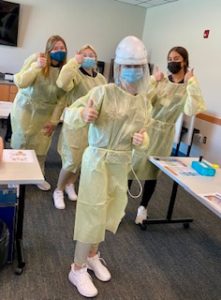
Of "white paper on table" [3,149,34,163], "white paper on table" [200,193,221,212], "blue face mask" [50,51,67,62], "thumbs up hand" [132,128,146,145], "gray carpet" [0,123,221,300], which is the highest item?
"blue face mask" [50,51,67,62]

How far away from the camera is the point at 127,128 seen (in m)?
1.58

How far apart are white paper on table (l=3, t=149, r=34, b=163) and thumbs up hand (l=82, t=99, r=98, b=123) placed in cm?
53

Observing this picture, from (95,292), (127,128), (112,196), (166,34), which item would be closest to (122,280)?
(95,292)

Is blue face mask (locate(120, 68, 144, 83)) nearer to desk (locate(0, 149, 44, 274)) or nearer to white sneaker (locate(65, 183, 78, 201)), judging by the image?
desk (locate(0, 149, 44, 274))

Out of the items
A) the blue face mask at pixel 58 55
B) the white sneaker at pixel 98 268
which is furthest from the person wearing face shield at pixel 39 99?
the white sneaker at pixel 98 268

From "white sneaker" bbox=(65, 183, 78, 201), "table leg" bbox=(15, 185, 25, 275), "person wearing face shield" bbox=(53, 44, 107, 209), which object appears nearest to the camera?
"table leg" bbox=(15, 185, 25, 275)

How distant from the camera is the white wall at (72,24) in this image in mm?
5555

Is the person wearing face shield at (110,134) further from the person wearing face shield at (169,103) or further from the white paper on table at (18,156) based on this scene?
the person wearing face shield at (169,103)

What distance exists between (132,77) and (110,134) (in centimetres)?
30

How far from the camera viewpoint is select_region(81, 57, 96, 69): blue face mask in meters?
2.51

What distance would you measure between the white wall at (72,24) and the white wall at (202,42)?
895 millimetres

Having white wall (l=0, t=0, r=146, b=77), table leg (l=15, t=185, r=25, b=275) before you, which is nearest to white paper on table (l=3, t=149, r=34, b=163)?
table leg (l=15, t=185, r=25, b=275)

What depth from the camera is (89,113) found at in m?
1.46

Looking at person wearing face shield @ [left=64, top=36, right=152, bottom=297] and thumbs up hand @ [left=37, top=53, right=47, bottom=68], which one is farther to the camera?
thumbs up hand @ [left=37, top=53, right=47, bottom=68]
